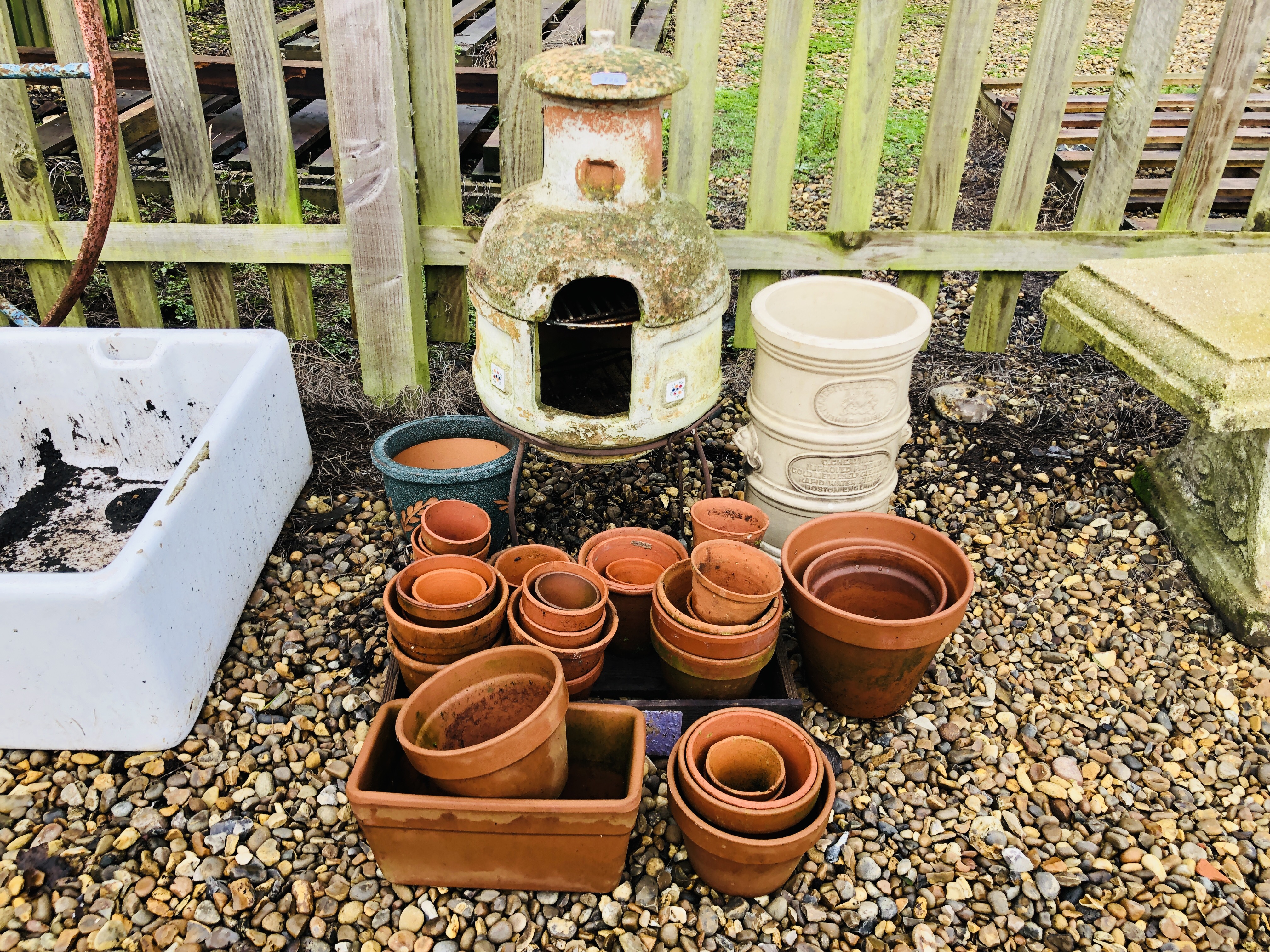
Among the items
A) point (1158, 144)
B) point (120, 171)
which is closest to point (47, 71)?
point (120, 171)

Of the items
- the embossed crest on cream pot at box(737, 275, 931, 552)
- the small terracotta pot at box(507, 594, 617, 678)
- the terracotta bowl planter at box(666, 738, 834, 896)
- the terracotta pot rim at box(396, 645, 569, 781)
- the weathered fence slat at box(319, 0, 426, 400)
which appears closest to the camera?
the terracotta pot rim at box(396, 645, 569, 781)

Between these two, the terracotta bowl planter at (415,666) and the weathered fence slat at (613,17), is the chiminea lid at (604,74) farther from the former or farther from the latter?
the terracotta bowl planter at (415,666)

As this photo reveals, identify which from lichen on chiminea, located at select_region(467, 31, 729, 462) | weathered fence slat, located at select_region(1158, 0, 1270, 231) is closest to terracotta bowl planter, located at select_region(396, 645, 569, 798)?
lichen on chiminea, located at select_region(467, 31, 729, 462)

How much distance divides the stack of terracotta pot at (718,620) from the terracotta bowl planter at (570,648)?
153 mm

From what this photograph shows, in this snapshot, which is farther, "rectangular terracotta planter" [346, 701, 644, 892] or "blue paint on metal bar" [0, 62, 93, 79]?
"blue paint on metal bar" [0, 62, 93, 79]

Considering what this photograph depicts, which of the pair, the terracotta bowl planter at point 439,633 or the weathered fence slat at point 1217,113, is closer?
the terracotta bowl planter at point 439,633

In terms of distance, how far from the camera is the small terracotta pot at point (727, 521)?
260 centimetres

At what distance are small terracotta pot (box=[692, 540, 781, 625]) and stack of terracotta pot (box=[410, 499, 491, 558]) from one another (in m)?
0.64

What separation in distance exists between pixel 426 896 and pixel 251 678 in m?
0.91

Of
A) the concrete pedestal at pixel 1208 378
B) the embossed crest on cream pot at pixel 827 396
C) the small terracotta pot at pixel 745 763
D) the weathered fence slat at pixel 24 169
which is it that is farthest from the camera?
the weathered fence slat at pixel 24 169

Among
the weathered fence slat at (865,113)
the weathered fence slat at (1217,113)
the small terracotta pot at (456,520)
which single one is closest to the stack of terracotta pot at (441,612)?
the small terracotta pot at (456,520)

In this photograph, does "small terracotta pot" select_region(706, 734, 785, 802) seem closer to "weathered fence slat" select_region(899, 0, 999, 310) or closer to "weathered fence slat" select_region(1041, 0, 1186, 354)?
"weathered fence slat" select_region(1041, 0, 1186, 354)

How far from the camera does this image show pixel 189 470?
8.18 feet

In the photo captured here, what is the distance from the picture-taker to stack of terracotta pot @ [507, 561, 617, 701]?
89.7 inches
